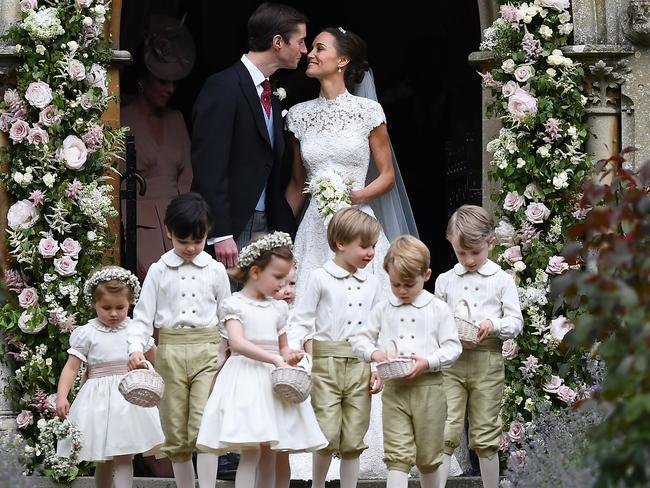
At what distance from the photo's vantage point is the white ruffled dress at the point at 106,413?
6414mm

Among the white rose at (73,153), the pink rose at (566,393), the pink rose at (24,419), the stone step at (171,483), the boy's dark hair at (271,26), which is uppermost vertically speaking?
the boy's dark hair at (271,26)

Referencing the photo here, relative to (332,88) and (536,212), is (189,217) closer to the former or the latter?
(332,88)

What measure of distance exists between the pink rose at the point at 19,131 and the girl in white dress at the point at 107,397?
1340mm

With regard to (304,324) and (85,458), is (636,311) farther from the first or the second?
(85,458)

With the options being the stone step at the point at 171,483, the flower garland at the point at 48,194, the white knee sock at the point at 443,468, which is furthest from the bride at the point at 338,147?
the white knee sock at the point at 443,468

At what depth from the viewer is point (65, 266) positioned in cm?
756

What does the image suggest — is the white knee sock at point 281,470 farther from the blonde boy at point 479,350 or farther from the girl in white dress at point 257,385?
the blonde boy at point 479,350

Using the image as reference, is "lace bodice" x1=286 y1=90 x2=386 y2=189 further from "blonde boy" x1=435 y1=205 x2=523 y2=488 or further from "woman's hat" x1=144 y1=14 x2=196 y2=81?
"woman's hat" x1=144 y1=14 x2=196 y2=81

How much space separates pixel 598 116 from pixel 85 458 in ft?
11.0

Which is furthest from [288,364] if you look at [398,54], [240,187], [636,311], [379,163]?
[398,54]

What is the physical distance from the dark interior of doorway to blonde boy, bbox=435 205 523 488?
3.73 metres

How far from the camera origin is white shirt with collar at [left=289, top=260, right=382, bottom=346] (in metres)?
6.40

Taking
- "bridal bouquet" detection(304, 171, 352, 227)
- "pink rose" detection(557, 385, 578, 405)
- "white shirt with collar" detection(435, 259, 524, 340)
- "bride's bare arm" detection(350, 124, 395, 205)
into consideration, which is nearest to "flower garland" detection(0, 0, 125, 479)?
"bridal bouquet" detection(304, 171, 352, 227)

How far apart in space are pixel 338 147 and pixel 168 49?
289cm
